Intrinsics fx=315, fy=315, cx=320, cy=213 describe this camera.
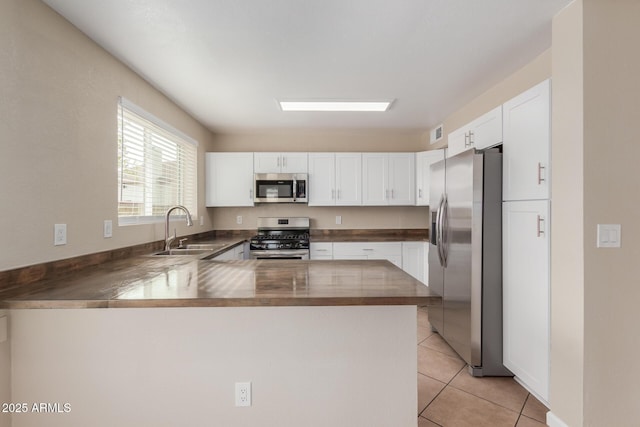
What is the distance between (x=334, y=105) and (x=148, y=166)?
193 cm

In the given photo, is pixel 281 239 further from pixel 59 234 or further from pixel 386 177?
pixel 59 234

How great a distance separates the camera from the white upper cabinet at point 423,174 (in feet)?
14.3

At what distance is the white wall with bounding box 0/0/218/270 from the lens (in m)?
1.54

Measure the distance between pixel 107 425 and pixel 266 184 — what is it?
3216 millimetres

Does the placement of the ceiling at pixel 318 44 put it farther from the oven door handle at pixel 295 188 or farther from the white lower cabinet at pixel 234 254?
the white lower cabinet at pixel 234 254

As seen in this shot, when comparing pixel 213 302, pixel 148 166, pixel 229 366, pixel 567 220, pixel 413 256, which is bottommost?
pixel 229 366

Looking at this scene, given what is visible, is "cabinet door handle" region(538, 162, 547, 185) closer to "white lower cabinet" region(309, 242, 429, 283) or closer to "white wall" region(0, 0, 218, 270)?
"white lower cabinet" region(309, 242, 429, 283)

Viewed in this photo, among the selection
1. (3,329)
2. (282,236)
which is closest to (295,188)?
(282,236)

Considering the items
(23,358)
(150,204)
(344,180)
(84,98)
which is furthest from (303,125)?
(23,358)

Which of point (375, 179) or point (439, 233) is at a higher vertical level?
point (375, 179)

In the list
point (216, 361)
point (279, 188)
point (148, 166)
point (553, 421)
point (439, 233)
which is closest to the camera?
point (216, 361)

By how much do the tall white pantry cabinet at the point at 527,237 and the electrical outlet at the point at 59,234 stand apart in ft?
9.66

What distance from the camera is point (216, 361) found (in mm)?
1560

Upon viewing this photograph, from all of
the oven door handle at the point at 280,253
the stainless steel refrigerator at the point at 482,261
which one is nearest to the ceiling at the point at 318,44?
the stainless steel refrigerator at the point at 482,261
